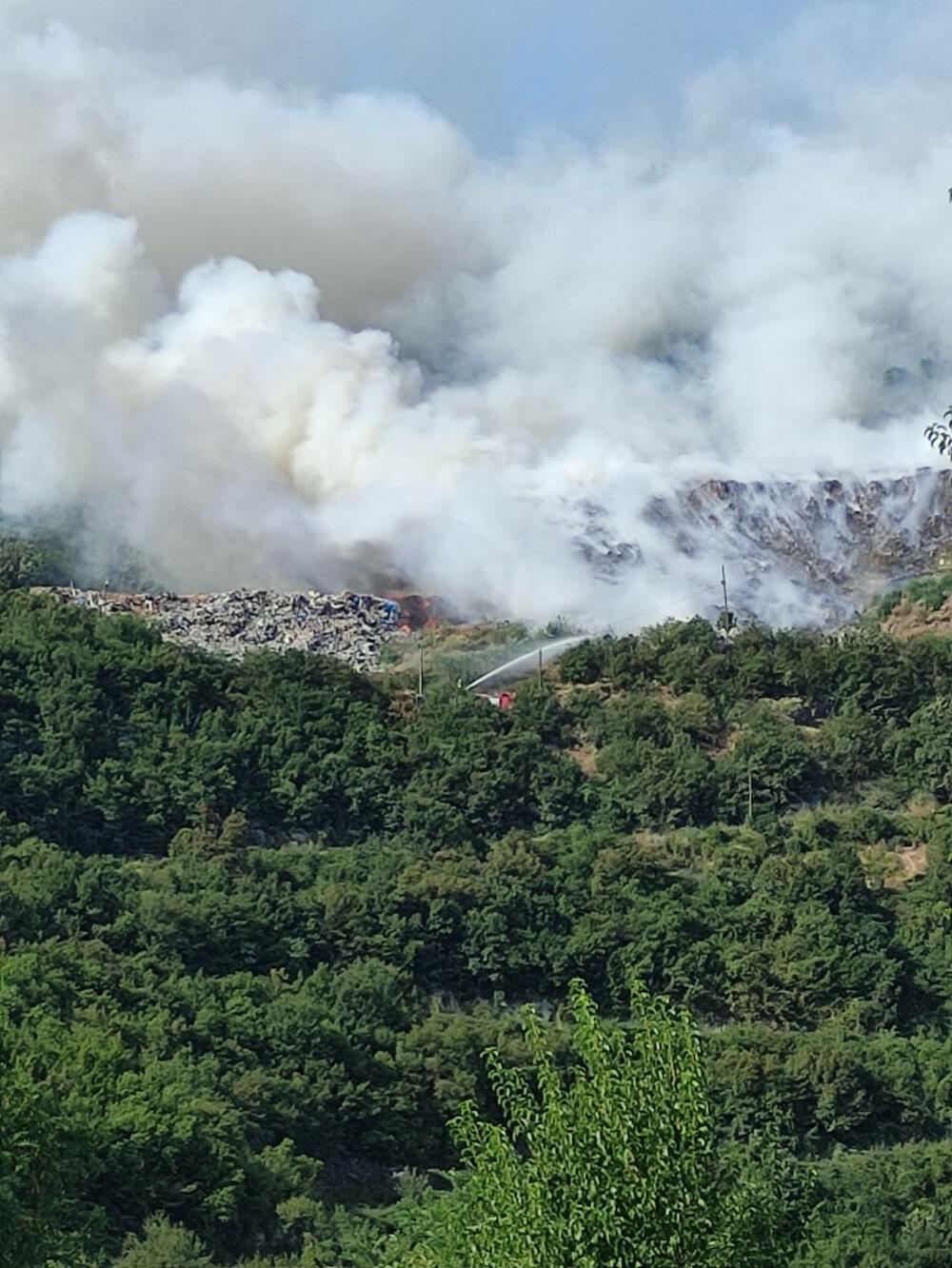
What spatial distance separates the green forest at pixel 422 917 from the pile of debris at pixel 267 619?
21.5ft

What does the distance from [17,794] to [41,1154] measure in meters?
41.5

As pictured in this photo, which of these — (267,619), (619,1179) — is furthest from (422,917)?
(619,1179)

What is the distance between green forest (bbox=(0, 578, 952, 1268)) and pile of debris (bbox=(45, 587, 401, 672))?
6568 mm

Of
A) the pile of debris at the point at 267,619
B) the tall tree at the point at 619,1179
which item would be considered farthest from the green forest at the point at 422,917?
the pile of debris at the point at 267,619

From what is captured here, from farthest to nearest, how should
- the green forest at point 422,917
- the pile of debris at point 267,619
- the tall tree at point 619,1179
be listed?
the pile of debris at point 267,619 → the green forest at point 422,917 → the tall tree at point 619,1179

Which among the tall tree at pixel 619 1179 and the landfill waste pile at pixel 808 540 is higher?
the landfill waste pile at pixel 808 540

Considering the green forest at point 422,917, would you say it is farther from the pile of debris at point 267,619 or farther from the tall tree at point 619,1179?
the pile of debris at point 267,619

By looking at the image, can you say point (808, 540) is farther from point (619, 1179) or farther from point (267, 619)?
point (619, 1179)

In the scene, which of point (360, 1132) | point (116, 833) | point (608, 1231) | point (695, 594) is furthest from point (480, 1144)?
point (695, 594)

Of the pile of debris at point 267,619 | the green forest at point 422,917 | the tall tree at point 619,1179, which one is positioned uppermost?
the pile of debris at point 267,619

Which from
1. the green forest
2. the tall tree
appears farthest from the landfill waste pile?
the tall tree

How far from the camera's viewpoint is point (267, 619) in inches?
3125

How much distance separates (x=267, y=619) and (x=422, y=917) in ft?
81.0

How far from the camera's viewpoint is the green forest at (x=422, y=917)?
39562 mm
